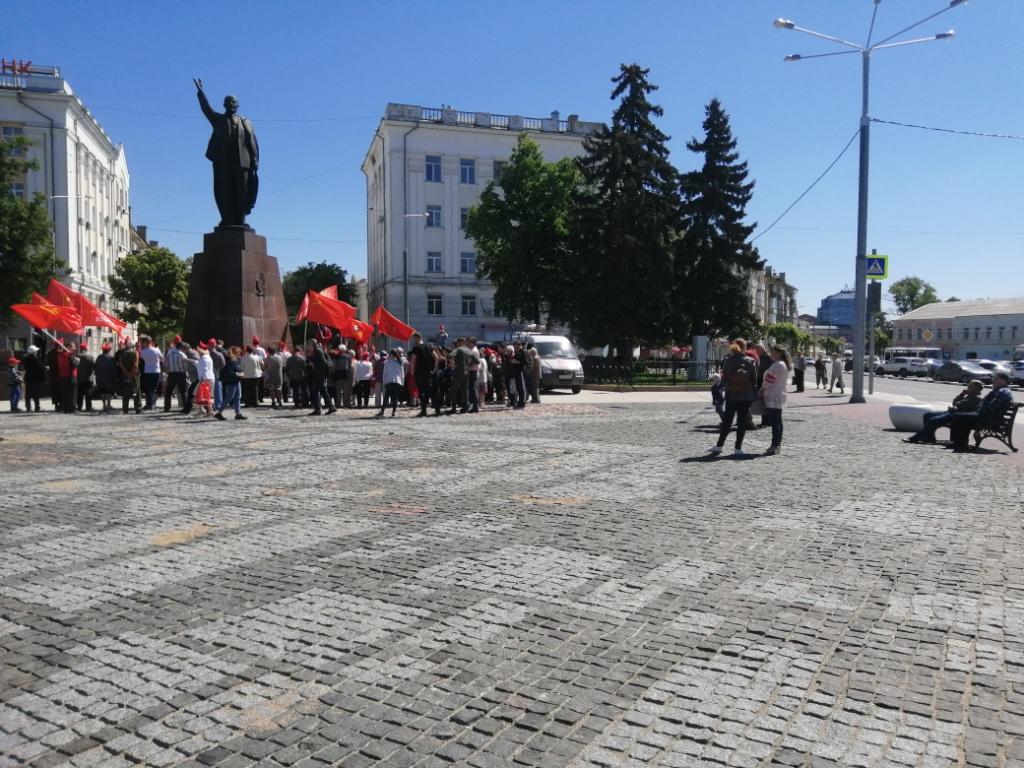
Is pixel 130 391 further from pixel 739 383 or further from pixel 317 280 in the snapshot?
pixel 317 280

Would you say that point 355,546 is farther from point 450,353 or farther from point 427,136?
point 427,136

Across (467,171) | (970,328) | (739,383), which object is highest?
(467,171)

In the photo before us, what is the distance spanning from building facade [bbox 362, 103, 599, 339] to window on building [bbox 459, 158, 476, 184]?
0.07 meters

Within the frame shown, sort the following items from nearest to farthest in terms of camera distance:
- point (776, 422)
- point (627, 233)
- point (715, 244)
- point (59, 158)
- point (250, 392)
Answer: point (776, 422) → point (250, 392) → point (627, 233) → point (715, 244) → point (59, 158)

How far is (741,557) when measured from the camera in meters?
6.43

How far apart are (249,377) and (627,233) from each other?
2442 cm

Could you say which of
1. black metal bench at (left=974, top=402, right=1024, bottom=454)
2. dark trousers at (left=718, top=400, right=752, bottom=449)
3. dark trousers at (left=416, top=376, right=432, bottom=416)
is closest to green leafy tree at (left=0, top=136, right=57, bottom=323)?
dark trousers at (left=416, top=376, right=432, bottom=416)

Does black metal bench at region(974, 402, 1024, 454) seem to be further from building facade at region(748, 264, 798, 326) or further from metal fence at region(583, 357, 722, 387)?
building facade at region(748, 264, 798, 326)

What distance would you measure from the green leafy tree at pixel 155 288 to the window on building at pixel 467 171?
19.9m

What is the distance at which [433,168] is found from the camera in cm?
6069

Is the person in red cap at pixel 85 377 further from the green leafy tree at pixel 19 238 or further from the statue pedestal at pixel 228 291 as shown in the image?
the green leafy tree at pixel 19 238

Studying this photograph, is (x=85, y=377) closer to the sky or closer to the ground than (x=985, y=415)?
closer to the sky

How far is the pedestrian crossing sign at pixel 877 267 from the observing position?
84.7 feet

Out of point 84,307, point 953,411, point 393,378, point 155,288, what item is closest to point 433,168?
point 155,288
